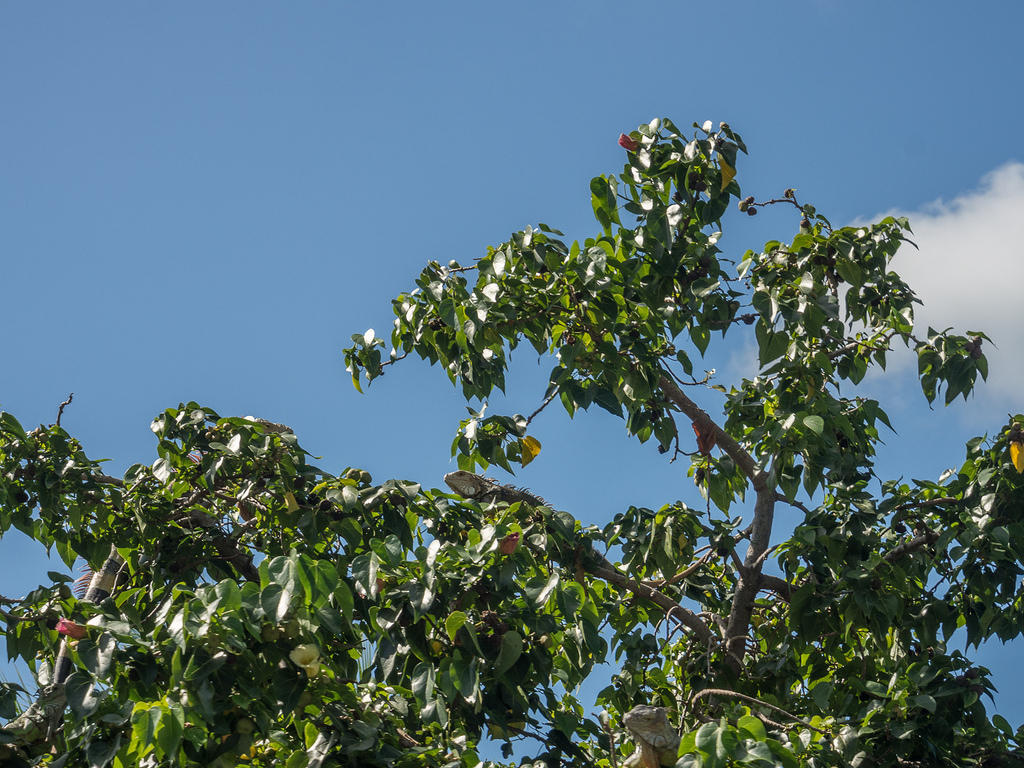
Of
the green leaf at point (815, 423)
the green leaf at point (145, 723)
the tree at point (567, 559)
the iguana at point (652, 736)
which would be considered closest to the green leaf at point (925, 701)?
the tree at point (567, 559)

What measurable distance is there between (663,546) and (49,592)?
6.86 ft

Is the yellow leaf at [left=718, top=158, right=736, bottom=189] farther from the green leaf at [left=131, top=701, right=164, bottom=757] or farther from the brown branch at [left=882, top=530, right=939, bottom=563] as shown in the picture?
the green leaf at [left=131, top=701, right=164, bottom=757]

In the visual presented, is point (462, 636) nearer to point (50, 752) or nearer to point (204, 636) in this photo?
point (204, 636)

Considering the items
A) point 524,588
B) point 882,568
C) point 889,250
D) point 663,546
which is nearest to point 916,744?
point 882,568

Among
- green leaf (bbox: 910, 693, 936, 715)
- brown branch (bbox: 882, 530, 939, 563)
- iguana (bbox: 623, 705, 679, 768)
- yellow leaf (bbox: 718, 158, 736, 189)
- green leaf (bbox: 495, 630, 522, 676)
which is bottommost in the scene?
iguana (bbox: 623, 705, 679, 768)

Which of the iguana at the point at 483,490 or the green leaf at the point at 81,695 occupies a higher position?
the iguana at the point at 483,490

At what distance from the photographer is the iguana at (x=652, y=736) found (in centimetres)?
270

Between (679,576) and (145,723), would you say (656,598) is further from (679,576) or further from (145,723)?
(145,723)

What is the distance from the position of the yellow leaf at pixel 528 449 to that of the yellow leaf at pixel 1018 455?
1668 mm

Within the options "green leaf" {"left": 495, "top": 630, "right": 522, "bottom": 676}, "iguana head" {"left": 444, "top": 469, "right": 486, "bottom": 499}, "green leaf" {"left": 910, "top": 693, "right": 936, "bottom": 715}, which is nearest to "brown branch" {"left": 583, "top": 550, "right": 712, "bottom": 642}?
"iguana head" {"left": 444, "top": 469, "right": 486, "bottom": 499}

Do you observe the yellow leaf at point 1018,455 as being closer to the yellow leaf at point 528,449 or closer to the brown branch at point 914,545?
the brown branch at point 914,545

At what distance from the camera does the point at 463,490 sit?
389 cm

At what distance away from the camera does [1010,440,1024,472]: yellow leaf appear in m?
3.63

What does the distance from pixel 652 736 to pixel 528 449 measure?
67.2 inches
